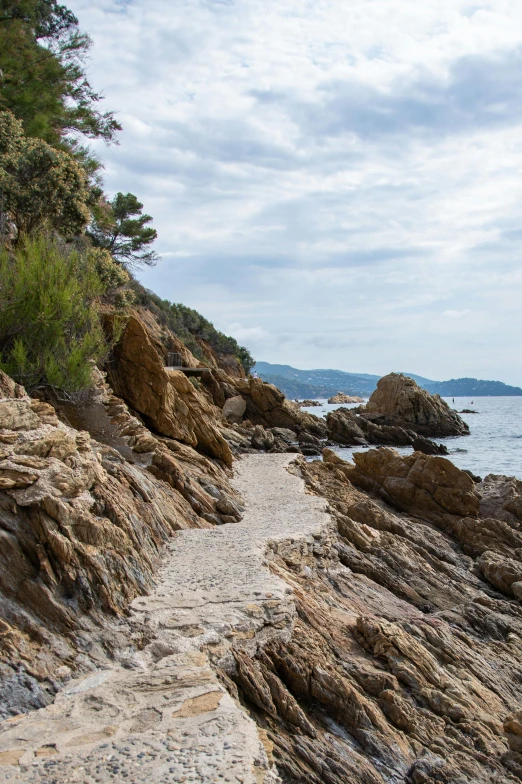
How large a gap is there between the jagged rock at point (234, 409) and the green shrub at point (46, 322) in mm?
24437

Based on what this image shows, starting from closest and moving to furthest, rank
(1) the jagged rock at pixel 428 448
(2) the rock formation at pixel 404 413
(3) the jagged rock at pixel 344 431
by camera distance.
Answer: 1. (1) the jagged rock at pixel 428 448
2. (3) the jagged rock at pixel 344 431
3. (2) the rock formation at pixel 404 413

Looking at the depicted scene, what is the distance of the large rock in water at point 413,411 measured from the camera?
168 feet

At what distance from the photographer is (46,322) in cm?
1175

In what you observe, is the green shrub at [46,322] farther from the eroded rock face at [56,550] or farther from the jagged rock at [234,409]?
the jagged rock at [234,409]

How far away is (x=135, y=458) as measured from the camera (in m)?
12.3

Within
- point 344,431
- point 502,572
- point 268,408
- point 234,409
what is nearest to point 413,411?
point 344,431

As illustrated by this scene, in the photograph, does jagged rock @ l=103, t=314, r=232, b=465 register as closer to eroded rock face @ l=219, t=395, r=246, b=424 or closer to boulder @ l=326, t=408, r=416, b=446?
eroded rock face @ l=219, t=395, r=246, b=424

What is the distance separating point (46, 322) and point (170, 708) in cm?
873

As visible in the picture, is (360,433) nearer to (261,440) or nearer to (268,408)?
(268,408)

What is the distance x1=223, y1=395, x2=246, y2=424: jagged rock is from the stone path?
2931 centimetres

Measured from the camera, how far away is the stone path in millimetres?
4145

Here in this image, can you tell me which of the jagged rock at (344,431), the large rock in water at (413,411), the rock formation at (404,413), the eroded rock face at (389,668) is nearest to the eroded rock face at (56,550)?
the eroded rock face at (389,668)

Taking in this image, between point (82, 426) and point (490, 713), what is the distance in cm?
900

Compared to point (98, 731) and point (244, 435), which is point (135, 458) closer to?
point (98, 731)
